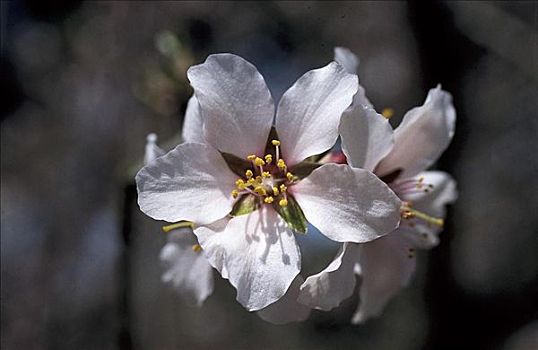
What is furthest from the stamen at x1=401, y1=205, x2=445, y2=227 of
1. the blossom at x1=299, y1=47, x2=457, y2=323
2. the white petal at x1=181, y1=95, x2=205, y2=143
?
the white petal at x1=181, y1=95, x2=205, y2=143

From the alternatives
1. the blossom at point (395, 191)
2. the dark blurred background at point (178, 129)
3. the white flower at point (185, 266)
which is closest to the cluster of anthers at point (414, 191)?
the blossom at point (395, 191)

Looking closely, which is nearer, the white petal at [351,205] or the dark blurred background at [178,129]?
the white petal at [351,205]

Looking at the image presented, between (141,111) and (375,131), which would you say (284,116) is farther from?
(141,111)

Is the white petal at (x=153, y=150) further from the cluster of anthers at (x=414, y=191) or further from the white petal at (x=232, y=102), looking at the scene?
the cluster of anthers at (x=414, y=191)

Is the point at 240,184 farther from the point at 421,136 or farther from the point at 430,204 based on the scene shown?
the point at 430,204

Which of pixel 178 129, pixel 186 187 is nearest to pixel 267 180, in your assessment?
pixel 186 187
